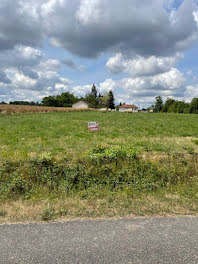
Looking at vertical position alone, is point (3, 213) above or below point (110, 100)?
below

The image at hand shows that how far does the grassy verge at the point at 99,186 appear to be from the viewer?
10.8 ft

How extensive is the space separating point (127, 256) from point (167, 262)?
1.55 ft

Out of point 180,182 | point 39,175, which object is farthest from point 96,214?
point 180,182

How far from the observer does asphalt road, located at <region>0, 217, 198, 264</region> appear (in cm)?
221

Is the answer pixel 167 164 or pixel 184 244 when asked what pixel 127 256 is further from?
pixel 167 164

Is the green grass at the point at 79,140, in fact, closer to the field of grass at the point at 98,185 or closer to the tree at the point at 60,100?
the field of grass at the point at 98,185

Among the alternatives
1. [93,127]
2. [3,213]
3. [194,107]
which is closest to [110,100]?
[194,107]

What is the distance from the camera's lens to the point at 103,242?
2.47 m

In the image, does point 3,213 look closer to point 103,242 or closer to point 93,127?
point 103,242

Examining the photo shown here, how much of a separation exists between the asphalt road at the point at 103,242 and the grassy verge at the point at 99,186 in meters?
0.30

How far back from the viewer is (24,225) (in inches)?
112

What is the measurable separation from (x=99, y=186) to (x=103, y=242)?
1817 mm

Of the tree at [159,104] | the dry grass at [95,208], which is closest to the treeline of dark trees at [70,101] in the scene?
the tree at [159,104]

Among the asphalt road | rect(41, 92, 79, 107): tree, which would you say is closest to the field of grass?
the asphalt road
